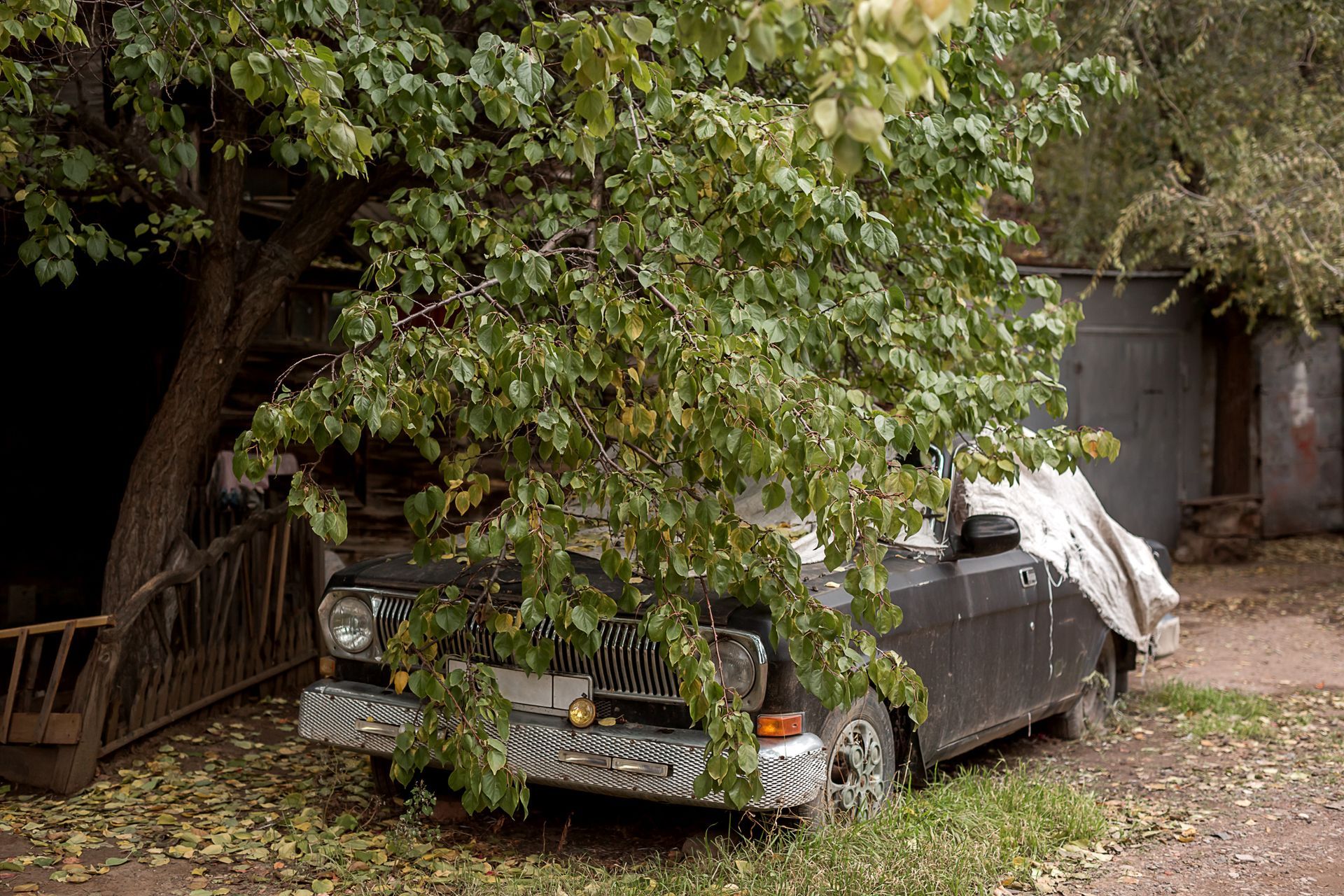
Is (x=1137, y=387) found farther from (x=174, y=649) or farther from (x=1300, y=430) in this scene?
(x=174, y=649)

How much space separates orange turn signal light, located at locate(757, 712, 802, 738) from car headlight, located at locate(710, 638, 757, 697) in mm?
112

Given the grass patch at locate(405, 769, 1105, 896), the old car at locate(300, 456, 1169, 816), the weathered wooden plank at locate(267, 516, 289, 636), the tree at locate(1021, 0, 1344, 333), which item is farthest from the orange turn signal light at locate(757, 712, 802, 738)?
the tree at locate(1021, 0, 1344, 333)

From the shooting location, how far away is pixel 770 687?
428 cm

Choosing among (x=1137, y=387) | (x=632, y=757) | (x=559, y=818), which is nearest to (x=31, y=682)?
(x=559, y=818)

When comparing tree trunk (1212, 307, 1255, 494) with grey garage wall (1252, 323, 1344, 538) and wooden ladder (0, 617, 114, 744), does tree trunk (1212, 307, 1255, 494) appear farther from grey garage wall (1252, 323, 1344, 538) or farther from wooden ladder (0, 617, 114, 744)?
wooden ladder (0, 617, 114, 744)

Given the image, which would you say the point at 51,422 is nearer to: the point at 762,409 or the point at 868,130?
the point at 762,409

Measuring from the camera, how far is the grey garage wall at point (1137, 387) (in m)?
11.8

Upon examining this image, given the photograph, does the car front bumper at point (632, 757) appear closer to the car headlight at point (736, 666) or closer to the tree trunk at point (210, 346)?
the car headlight at point (736, 666)

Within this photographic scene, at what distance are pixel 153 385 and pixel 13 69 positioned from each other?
4.88 m

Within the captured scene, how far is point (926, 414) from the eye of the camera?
4.50 m

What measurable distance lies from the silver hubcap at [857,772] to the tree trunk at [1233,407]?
9.96 metres

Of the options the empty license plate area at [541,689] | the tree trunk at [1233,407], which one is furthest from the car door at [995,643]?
the tree trunk at [1233,407]

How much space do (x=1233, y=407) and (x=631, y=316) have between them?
11.2 m

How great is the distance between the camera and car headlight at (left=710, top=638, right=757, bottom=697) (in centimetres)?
426
